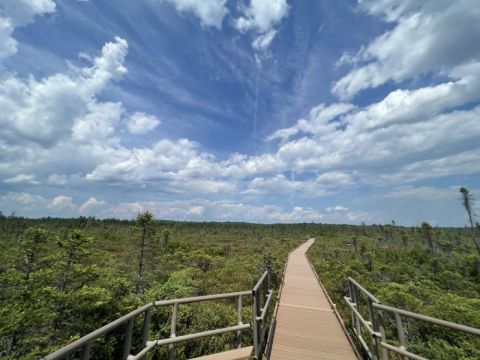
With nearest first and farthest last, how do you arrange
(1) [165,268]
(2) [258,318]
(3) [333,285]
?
1. (2) [258,318]
2. (3) [333,285]
3. (1) [165,268]

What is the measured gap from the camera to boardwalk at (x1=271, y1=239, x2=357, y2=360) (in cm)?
492

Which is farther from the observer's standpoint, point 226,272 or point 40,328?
point 226,272

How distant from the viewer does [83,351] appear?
2127mm

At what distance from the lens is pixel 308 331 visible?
5969mm

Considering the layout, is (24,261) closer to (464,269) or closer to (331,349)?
(331,349)

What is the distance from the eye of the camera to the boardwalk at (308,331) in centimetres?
492

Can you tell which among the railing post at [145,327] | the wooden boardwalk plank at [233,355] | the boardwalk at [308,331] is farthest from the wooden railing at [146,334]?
the boardwalk at [308,331]

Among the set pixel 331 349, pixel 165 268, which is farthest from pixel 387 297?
pixel 165 268

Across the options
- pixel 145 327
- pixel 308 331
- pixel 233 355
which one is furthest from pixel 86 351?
pixel 308 331

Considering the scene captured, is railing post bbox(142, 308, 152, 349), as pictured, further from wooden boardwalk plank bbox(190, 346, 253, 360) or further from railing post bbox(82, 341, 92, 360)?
railing post bbox(82, 341, 92, 360)

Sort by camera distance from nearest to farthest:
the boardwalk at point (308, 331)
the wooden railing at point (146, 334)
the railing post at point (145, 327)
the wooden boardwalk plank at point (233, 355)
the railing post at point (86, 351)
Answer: the wooden railing at point (146, 334) → the railing post at point (86, 351) → the railing post at point (145, 327) → the wooden boardwalk plank at point (233, 355) → the boardwalk at point (308, 331)

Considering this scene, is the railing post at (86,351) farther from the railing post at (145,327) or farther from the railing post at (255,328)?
the railing post at (255,328)

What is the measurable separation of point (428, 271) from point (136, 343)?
79.8 ft

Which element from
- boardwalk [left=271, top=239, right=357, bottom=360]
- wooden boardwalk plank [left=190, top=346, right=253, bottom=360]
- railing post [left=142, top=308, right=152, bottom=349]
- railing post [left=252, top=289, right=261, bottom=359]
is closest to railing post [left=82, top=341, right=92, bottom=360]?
railing post [left=142, top=308, right=152, bottom=349]
